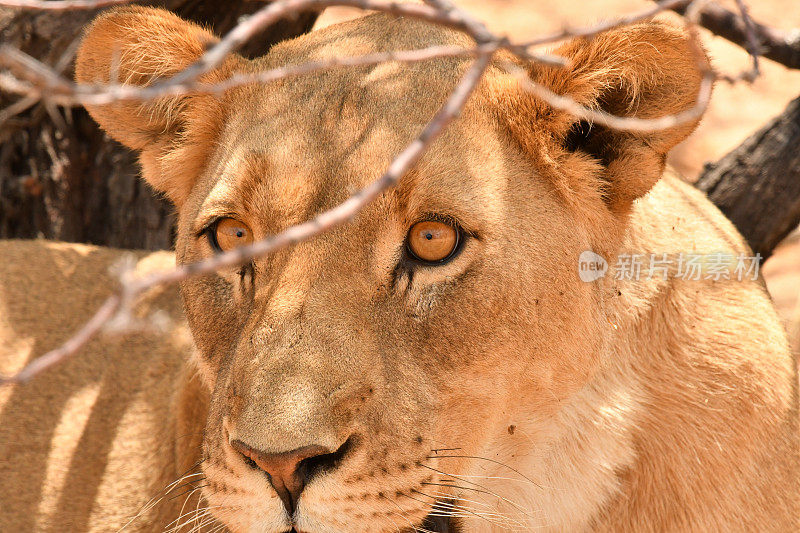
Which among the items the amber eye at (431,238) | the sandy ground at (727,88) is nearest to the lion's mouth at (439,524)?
the amber eye at (431,238)

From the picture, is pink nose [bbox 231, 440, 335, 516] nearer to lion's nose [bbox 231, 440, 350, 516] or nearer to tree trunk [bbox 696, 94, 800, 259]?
lion's nose [bbox 231, 440, 350, 516]

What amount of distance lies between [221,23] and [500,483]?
271cm

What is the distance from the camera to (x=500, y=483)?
270 cm

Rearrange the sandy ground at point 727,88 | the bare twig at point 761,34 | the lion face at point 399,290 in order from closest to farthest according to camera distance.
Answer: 1. the lion face at point 399,290
2. the bare twig at point 761,34
3. the sandy ground at point 727,88

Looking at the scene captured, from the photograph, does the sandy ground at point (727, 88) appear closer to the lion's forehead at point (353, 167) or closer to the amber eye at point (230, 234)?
the lion's forehead at point (353, 167)

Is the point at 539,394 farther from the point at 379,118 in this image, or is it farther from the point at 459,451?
the point at 379,118

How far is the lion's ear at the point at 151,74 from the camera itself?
2.86 m

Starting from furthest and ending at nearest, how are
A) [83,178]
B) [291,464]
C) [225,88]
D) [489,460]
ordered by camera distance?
[83,178]
[489,460]
[291,464]
[225,88]

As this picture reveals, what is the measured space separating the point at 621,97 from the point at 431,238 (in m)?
0.65

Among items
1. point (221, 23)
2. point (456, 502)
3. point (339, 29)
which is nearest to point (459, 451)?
point (456, 502)

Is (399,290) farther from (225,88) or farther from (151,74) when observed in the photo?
(151,74)

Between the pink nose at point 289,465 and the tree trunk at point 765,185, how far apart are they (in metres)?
2.80

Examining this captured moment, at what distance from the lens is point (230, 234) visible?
2619 mm

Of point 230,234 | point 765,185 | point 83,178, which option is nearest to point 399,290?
point 230,234
